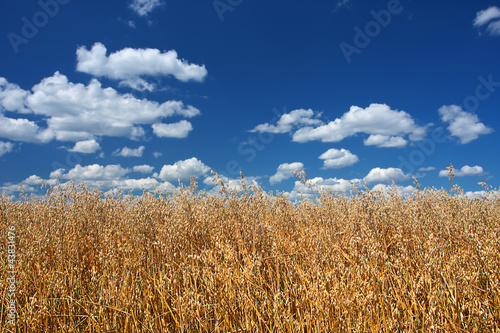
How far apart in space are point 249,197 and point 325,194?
1.87 meters

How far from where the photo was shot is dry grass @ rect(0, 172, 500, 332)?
7.22 feet

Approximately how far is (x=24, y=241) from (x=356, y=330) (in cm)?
391

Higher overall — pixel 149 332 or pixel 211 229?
pixel 211 229

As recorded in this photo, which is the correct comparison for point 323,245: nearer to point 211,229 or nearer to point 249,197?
point 211,229

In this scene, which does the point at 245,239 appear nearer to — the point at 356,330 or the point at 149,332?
the point at 149,332

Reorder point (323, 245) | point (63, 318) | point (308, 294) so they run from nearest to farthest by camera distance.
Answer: point (308, 294) → point (63, 318) → point (323, 245)

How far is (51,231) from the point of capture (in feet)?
13.2

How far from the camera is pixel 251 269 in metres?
2.58

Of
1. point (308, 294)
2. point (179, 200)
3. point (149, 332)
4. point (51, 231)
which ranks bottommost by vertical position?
point (149, 332)

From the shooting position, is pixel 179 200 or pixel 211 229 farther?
pixel 179 200

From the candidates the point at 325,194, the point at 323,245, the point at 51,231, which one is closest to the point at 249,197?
the point at 325,194

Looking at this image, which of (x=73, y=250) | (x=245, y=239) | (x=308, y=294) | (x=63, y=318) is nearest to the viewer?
(x=308, y=294)

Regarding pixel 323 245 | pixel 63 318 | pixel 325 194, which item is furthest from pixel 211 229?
pixel 325 194

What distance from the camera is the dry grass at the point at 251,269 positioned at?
2199 mm
